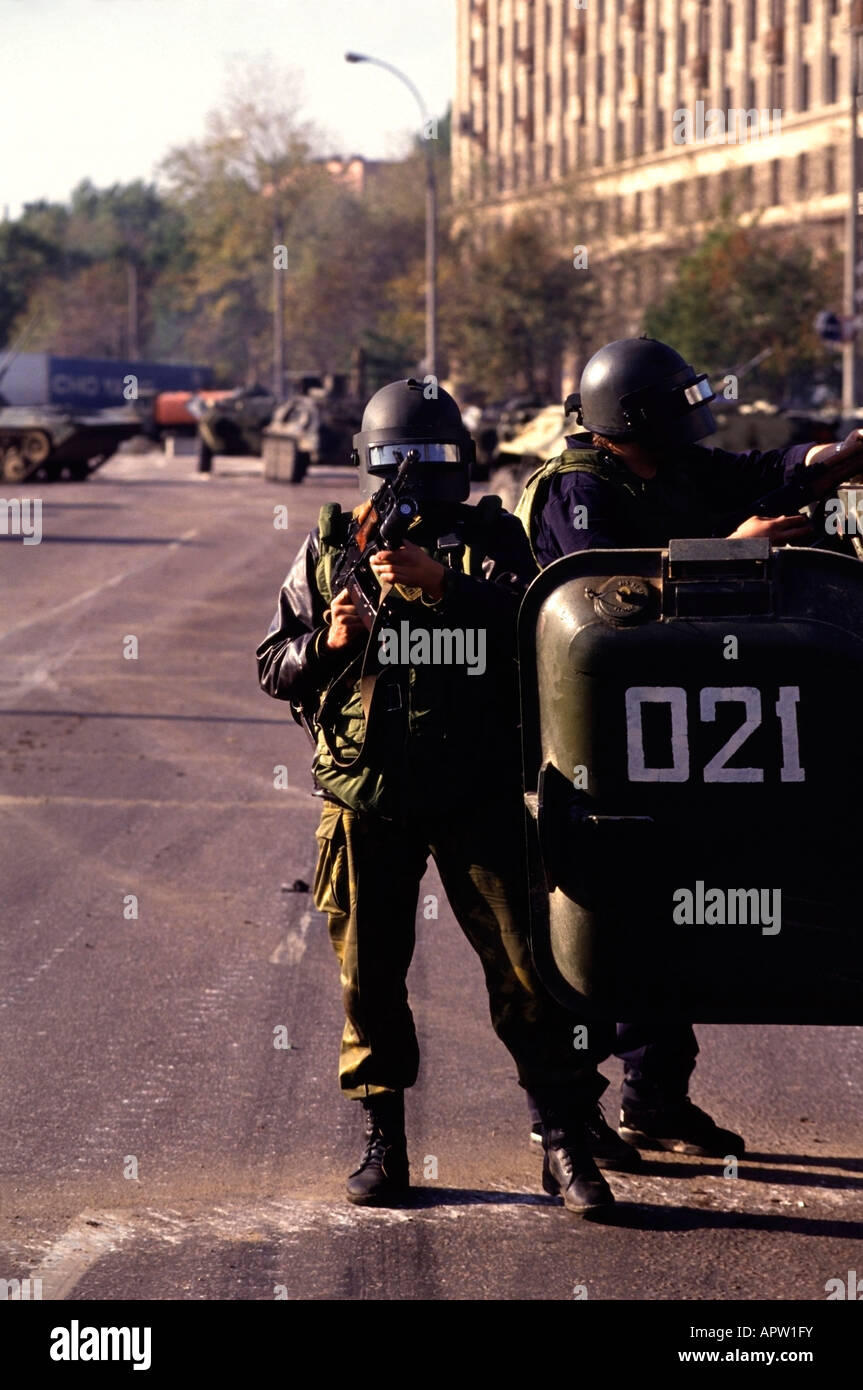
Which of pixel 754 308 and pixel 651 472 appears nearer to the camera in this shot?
pixel 651 472

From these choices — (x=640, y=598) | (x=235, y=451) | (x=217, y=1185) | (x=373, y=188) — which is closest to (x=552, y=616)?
(x=640, y=598)

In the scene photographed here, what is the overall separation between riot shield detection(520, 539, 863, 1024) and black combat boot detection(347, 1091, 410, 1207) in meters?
1.16

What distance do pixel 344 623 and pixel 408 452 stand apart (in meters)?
0.40

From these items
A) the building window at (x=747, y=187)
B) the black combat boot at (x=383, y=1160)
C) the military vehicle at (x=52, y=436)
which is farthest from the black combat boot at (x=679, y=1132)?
the building window at (x=747, y=187)

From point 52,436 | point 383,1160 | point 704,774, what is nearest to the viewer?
point 704,774

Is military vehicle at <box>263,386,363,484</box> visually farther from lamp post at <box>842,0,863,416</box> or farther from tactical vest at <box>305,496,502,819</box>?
tactical vest at <box>305,496,502,819</box>

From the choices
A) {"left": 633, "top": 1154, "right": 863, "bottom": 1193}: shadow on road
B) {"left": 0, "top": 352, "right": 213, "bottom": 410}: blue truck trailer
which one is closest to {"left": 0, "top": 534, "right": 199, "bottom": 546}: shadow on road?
{"left": 633, "top": 1154, "right": 863, "bottom": 1193}: shadow on road

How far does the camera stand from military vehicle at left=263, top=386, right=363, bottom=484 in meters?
39.3

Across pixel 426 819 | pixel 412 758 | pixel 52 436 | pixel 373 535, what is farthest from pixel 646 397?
pixel 52 436

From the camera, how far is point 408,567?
167 inches

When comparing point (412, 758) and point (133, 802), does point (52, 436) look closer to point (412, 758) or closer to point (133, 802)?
point (133, 802)

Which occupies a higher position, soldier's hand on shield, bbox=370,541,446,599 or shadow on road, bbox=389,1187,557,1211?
soldier's hand on shield, bbox=370,541,446,599

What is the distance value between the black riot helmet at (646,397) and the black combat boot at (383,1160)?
1.61 m
